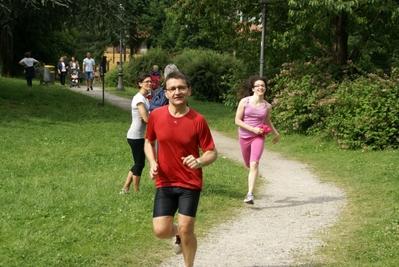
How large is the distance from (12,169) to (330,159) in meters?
6.47

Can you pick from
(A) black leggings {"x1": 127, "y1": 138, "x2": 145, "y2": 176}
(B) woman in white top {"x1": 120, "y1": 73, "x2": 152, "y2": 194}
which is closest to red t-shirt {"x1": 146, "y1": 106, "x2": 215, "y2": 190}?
(B) woman in white top {"x1": 120, "y1": 73, "x2": 152, "y2": 194}

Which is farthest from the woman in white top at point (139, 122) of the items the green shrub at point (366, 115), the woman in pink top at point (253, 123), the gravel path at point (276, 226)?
the green shrub at point (366, 115)

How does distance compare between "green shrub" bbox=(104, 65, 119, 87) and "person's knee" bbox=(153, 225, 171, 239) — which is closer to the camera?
"person's knee" bbox=(153, 225, 171, 239)

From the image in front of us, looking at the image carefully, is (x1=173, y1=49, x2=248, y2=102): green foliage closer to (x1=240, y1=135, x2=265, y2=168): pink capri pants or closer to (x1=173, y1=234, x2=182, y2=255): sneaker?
(x1=240, y1=135, x2=265, y2=168): pink capri pants

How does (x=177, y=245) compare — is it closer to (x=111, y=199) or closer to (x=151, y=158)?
(x=151, y=158)

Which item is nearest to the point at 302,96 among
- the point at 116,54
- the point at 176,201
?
the point at 176,201

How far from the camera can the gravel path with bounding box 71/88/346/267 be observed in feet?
23.0

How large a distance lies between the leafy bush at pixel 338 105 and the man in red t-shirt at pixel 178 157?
1062 cm

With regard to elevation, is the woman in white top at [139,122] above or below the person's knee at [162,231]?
above

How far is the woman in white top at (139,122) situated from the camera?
9.44m

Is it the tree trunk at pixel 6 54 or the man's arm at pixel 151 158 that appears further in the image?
the tree trunk at pixel 6 54

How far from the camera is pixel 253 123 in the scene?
1001cm

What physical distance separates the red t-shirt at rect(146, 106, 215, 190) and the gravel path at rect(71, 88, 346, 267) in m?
1.11

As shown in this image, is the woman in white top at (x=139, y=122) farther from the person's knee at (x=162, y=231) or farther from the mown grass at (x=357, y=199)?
the person's knee at (x=162, y=231)
